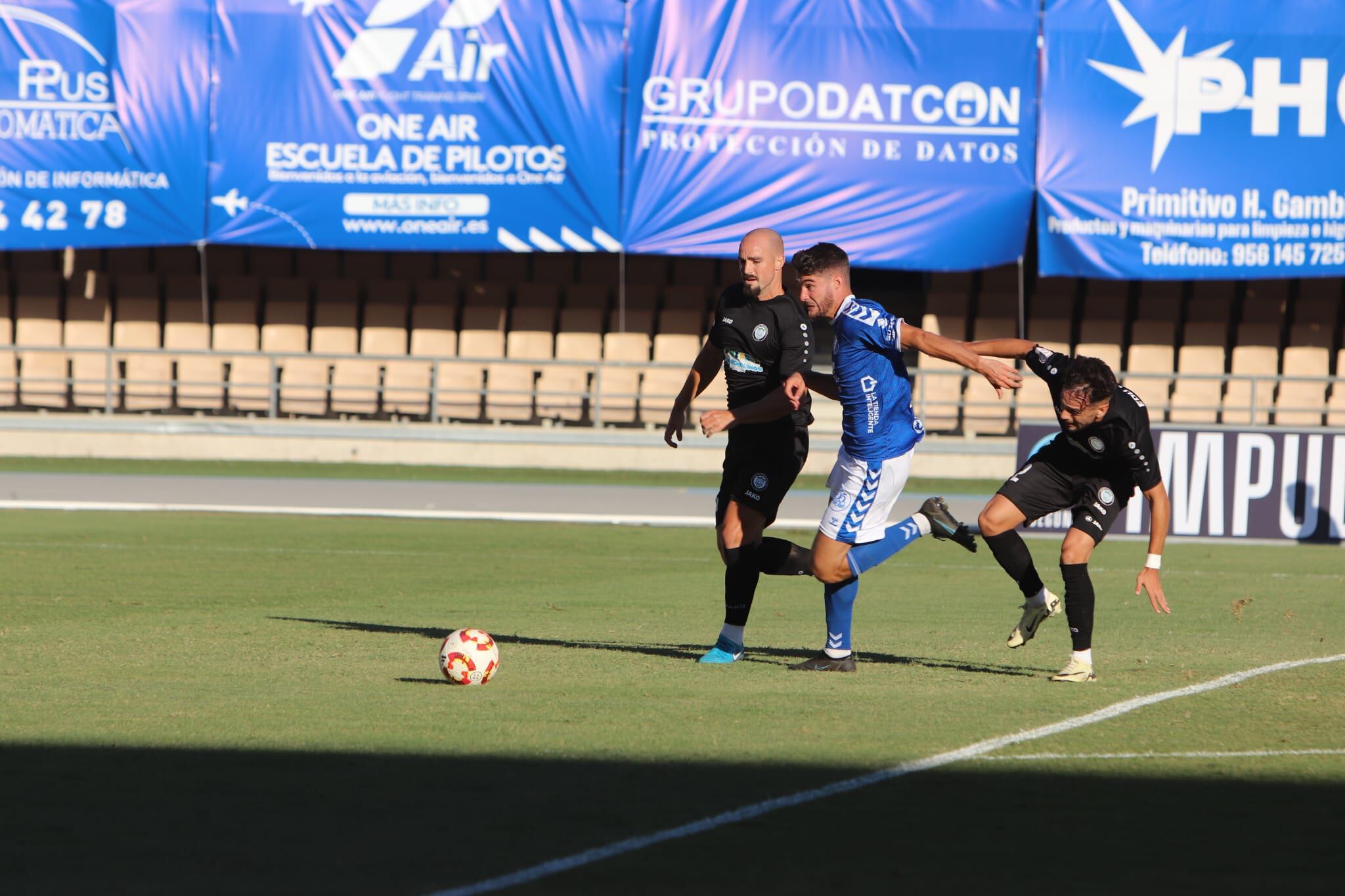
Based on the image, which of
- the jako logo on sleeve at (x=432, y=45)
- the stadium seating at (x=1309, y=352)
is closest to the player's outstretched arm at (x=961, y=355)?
the stadium seating at (x=1309, y=352)

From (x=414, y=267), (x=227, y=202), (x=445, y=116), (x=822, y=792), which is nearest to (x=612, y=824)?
(x=822, y=792)

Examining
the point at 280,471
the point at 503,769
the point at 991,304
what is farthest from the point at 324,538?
the point at 991,304

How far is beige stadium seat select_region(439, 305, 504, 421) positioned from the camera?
25.0 m

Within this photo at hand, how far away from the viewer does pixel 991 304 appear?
2542 centimetres

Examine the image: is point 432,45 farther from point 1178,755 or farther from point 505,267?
point 1178,755

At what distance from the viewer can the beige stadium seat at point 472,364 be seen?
25.0 m

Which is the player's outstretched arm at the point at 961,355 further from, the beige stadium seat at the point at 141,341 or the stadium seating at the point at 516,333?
the beige stadium seat at the point at 141,341

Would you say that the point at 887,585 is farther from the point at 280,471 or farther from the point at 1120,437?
the point at 280,471

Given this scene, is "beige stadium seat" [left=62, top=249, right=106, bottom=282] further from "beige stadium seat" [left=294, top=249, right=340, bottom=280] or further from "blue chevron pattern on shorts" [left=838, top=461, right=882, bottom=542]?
"blue chevron pattern on shorts" [left=838, top=461, right=882, bottom=542]

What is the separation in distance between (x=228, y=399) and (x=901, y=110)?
11.2 meters

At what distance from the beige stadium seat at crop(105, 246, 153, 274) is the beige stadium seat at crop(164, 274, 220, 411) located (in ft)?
3.00

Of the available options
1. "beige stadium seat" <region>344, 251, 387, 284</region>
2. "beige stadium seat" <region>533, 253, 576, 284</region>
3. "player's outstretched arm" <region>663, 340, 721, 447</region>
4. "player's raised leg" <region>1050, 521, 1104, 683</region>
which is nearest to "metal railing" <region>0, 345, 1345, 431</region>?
"beige stadium seat" <region>344, 251, 387, 284</region>

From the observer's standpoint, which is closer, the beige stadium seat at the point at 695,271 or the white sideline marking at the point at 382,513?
the white sideline marking at the point at 382,513

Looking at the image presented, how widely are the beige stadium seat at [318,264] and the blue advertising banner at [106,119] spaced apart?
324cm
